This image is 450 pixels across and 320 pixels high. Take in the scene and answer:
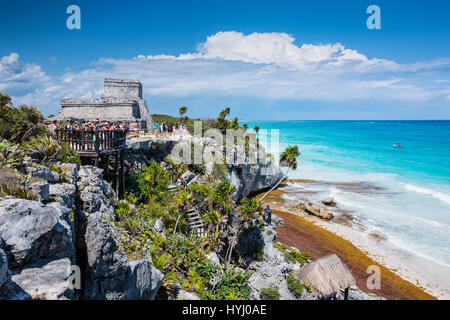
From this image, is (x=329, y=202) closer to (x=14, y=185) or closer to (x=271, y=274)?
(x=271, y=274)

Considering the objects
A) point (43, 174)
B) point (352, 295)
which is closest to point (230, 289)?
point (352, 295)

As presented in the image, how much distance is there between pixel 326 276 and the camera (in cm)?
1266

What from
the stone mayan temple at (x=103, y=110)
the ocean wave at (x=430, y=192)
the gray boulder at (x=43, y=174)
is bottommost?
the ocean wave at (x=430, y=192)

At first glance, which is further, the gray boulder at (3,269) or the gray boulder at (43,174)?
the gray boulder at (43,174)

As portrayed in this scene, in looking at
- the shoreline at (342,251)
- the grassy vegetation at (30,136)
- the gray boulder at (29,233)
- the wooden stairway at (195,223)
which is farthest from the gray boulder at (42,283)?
the shoreline at (342,251)

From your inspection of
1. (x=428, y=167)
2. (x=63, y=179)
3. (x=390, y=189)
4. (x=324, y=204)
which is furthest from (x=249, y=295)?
(x=428, y=167)

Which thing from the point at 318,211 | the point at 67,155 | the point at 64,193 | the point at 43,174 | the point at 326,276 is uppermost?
the point at 67,155

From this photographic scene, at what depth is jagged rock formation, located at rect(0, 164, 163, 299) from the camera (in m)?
4.20

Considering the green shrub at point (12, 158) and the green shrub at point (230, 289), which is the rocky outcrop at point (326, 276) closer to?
the green shrub at point (230, 289)

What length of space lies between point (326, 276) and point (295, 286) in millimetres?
1779

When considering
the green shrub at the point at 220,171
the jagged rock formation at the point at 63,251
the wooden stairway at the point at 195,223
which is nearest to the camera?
the jagged rock formation at the point at 63,251

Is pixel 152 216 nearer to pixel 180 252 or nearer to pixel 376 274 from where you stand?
pixel 180 252

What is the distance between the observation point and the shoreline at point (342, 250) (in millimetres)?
16234

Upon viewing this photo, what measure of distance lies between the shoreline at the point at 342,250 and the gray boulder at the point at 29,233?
17845mm
